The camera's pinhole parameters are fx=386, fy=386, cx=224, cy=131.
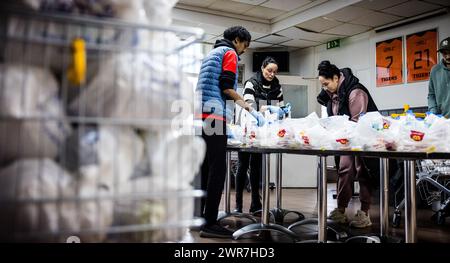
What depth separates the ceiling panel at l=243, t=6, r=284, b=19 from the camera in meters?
5.46

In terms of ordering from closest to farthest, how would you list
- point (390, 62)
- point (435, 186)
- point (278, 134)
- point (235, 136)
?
1. point (278, 134)
2. point (235, 136)
3. point (435, 186)
4. point (390, 62)

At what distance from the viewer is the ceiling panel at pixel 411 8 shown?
4840 millimetres

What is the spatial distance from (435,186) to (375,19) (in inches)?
122

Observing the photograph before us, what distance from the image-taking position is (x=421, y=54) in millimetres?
5234

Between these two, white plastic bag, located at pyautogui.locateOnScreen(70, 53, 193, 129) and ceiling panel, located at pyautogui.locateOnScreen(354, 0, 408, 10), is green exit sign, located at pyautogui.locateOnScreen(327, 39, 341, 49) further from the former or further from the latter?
white plastic bag, located at pyautogui.locateOnScreen(70, 53, 193, 129)

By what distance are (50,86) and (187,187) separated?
332 millimetres

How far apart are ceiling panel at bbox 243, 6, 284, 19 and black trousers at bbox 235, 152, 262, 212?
2.82m

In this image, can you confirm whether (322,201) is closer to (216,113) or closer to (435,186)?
(216,113)

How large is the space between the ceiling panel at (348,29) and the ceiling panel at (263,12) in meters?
0.95

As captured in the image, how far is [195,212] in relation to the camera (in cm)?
91

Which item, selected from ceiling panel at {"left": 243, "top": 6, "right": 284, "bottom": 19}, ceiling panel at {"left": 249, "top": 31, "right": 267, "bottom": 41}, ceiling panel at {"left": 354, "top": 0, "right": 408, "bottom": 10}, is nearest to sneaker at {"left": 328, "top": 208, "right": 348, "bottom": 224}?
ceiling panel at {"left": 354, "top": 0, "right": 408, "bottom": 10}

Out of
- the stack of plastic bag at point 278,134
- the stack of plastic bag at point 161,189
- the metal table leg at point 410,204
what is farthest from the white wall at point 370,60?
the stack of plastic bag at point 161,189

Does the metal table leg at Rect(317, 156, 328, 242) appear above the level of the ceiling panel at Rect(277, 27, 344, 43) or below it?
below

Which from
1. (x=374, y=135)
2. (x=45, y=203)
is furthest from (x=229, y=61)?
(x=45, y=203)
